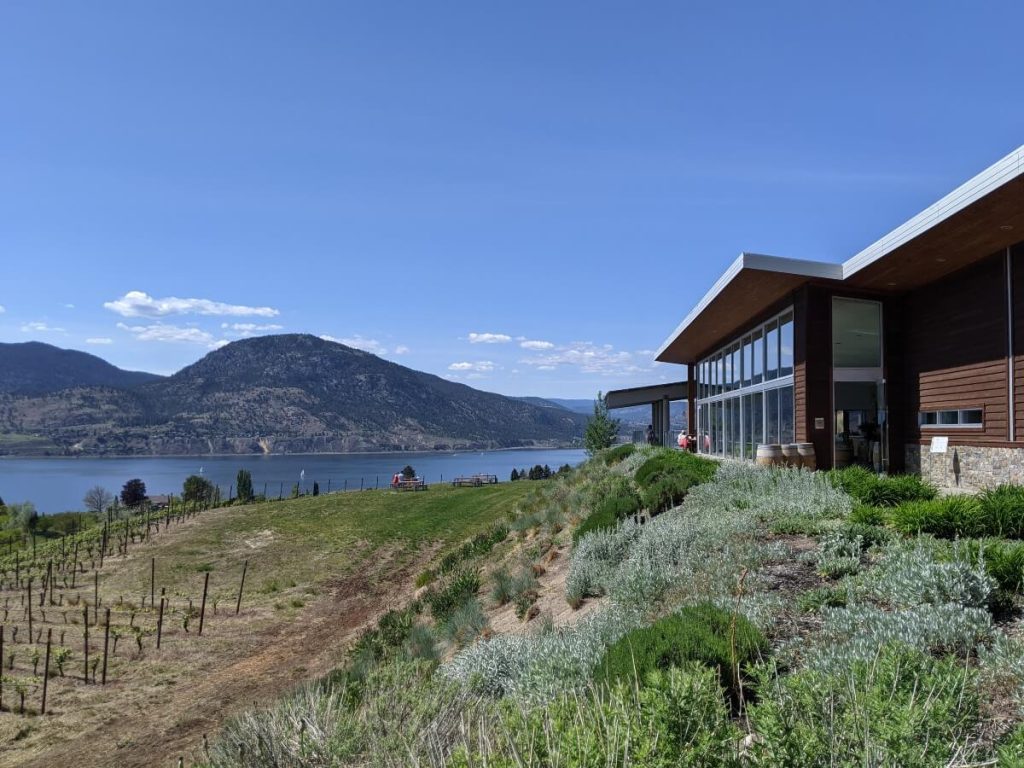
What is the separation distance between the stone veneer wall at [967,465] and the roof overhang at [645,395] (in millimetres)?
21968

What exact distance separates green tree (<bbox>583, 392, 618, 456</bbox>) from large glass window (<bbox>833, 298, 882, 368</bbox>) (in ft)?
92.0

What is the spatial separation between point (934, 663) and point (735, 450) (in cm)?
2052

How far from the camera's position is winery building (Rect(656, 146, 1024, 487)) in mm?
12398

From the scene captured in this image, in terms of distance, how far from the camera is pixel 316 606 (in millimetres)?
19891

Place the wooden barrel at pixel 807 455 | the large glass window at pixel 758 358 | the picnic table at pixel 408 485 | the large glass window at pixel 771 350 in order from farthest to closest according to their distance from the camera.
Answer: the picnic table at pixel 408 485 < the large glass window at pixel 758 358 < the large glass window at pixel 771 350 < the wooden barrel at pixel 807 455

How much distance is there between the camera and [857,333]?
16.7m

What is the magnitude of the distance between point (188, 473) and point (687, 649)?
182 metres

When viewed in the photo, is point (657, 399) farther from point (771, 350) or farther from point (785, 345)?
point (785, 345)

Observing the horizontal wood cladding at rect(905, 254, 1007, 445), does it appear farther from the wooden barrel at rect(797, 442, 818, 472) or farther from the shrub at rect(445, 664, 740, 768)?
the shrub at rect(445, 664, 740, 768)

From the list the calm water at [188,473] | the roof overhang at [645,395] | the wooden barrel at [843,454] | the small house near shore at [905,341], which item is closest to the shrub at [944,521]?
the small house near shore at [905,341]

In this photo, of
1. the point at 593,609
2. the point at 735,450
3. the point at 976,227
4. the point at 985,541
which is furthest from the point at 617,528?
the point at 735,450

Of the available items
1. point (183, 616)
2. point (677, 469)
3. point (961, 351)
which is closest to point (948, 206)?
point (961, 351)

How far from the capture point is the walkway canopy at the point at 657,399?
38.6m

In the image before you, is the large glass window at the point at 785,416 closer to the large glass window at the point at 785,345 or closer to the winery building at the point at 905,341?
the winery building at the point at 905,341
